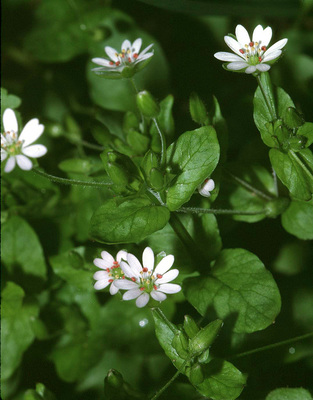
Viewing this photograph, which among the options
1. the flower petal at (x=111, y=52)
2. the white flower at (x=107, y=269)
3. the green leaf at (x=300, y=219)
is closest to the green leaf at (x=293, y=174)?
the green leaf at (x=300, y=219)

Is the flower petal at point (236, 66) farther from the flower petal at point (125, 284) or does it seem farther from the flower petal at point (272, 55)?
the flower petal at point (125, 284)

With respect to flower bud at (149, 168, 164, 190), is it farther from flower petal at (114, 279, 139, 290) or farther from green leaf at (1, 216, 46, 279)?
green leaf at (1, 216, 46, 279)

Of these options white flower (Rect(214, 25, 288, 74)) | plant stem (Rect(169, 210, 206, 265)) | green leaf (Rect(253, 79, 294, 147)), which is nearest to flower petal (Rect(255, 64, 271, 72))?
white flower (Rect(214, 25, 288, 74))

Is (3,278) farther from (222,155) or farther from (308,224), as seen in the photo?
(308,224)

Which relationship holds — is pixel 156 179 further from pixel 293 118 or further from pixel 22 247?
pixel 22 247

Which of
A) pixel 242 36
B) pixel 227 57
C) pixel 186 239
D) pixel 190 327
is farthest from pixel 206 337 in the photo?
pixel 242 36
